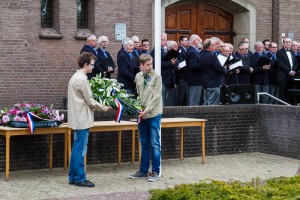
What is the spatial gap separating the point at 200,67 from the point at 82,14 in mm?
4777

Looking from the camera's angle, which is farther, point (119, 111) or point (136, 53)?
point (136, 53)

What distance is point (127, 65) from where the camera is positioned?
17578 mm

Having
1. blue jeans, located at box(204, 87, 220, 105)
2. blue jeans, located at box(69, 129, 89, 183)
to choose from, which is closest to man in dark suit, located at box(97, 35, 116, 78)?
blue jeans, located at box(204, 87, 220, 105)

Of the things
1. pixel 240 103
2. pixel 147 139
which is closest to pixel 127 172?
pixel 147 139

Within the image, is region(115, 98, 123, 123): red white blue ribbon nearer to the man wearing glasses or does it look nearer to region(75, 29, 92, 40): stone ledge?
the man wearing glasses

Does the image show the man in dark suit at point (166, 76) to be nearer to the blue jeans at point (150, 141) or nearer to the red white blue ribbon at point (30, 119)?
the blue jeans at point (150, 141)

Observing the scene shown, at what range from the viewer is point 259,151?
1719 centimetres

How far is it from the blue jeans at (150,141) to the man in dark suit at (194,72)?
5.16 meters

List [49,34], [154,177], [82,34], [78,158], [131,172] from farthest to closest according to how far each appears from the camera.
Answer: [82,34]
[49,34]
[131,172]
[154,177]
[78,158]

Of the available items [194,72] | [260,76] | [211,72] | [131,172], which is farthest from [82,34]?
[131,172]

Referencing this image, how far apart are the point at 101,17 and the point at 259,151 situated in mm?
6355

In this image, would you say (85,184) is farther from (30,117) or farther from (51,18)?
(51,18)

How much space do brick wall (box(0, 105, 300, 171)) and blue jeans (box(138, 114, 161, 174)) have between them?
176cm

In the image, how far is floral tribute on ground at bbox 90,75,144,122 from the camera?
42.5ft
